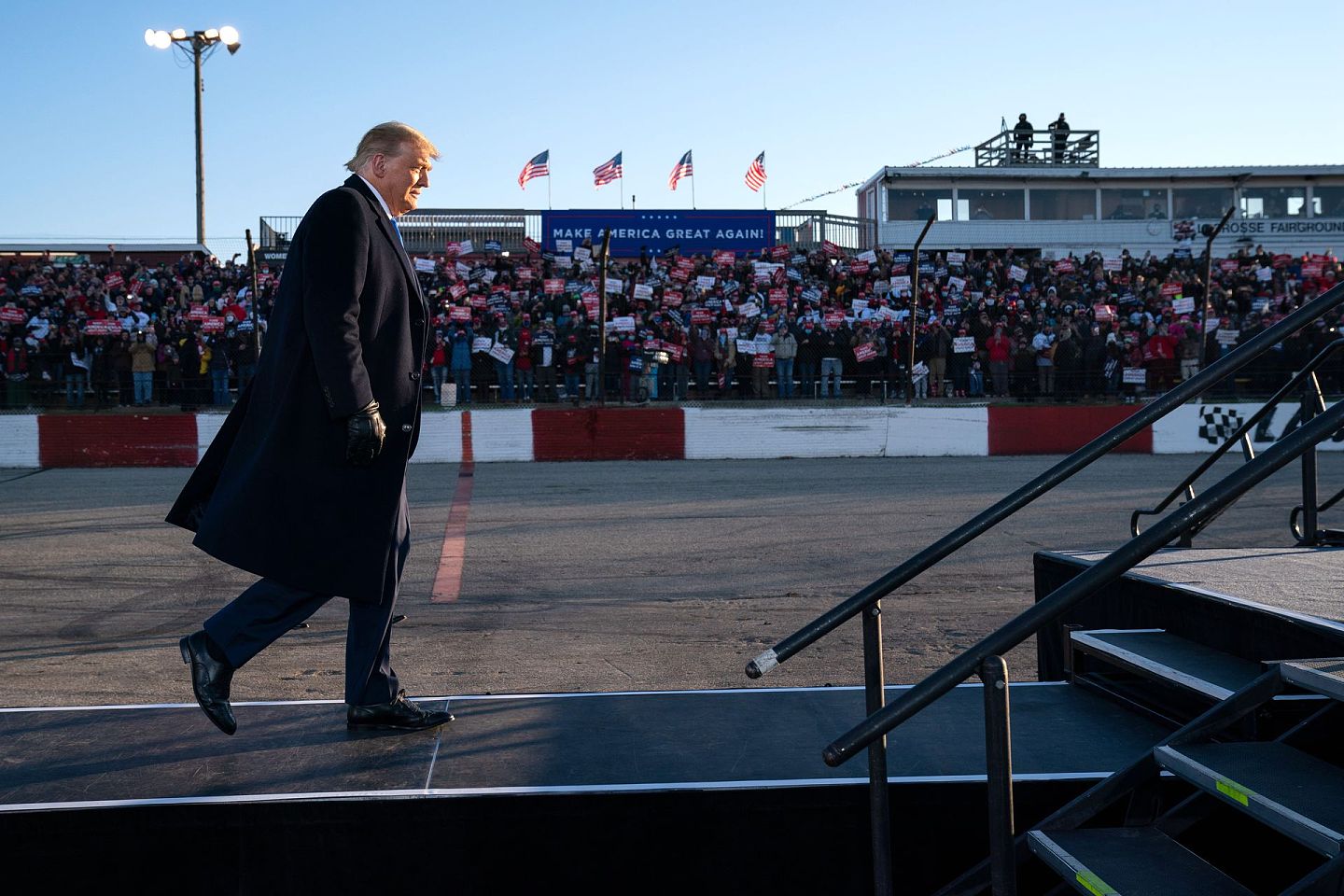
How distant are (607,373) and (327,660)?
1152cm

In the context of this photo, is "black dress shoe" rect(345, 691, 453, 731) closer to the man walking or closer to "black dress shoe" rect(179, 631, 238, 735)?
the man walking

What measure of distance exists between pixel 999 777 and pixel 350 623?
191cm

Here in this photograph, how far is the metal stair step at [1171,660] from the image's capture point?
9.92ft

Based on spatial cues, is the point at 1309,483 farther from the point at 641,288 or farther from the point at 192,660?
the point at 641,288

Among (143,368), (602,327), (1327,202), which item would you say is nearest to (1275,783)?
(602,327)

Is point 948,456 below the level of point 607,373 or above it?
below

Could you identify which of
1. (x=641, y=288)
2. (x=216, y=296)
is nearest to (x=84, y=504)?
(x=216, y=296)

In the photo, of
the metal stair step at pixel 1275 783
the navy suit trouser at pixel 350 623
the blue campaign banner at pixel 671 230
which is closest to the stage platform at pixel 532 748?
the navy suit trouser at pixel 350 623

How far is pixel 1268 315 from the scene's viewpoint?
20.2 metres

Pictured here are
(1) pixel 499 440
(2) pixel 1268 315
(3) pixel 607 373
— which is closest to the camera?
(1) pixel 499 440

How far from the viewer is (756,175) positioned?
31.7 m

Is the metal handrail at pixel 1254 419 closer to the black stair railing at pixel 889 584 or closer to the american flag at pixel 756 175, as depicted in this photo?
the black stair railing at pixel 889 584

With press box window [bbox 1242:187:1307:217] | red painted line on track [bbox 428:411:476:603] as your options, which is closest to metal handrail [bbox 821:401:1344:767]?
red painted line on track [bbox 428:411:476:603]

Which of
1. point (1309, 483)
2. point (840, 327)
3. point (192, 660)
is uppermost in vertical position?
point (840, 327)
